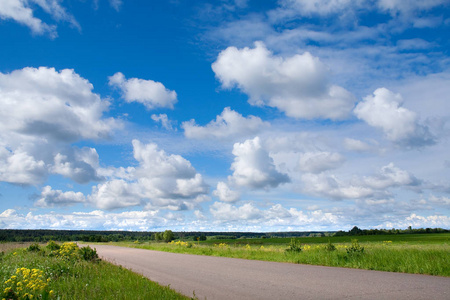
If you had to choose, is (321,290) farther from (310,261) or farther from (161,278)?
(310,261)

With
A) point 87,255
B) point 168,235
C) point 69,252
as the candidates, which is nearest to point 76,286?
point 87,255

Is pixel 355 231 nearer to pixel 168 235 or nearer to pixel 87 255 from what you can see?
pixel 168 235

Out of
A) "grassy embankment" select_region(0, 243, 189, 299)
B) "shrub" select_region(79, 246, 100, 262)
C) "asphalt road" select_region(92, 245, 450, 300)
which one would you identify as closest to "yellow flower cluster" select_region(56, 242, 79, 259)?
"shrub" select_region(79, 246, 100, 262)

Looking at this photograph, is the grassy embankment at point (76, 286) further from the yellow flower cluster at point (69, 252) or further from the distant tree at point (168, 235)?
the distant tree at point (168, 235)

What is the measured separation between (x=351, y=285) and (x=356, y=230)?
10723cm

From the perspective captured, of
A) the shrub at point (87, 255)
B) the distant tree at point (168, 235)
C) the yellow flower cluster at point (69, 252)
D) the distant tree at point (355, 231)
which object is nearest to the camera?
the yellow flower cluster at point (69, 252)

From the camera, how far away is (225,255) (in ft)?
78.2

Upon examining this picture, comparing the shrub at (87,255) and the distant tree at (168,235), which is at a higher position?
the distant tree at (168,235)

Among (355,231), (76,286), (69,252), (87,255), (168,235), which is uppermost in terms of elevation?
(355,231)

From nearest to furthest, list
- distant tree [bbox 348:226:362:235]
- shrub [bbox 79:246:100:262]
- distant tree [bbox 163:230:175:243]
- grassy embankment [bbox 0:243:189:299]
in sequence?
grassy embankment [bbox 0:243:189:299], shrub [bbox 79:246:100:262], distant tree [bbox 163:230:175:243], distant tree [bbox 348:226:362:235]

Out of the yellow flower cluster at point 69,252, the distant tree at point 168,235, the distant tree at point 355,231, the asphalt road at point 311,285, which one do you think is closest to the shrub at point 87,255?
the yellow flower cluster at point 69,252

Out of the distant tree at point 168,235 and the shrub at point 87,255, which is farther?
the distant tree at point 168,235

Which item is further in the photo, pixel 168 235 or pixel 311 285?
pixel 168 235

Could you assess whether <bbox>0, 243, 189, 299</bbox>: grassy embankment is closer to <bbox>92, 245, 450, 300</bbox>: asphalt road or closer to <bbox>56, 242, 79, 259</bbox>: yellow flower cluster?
<bbox>92, 245, 450, 300</bbox>: asphalt road
